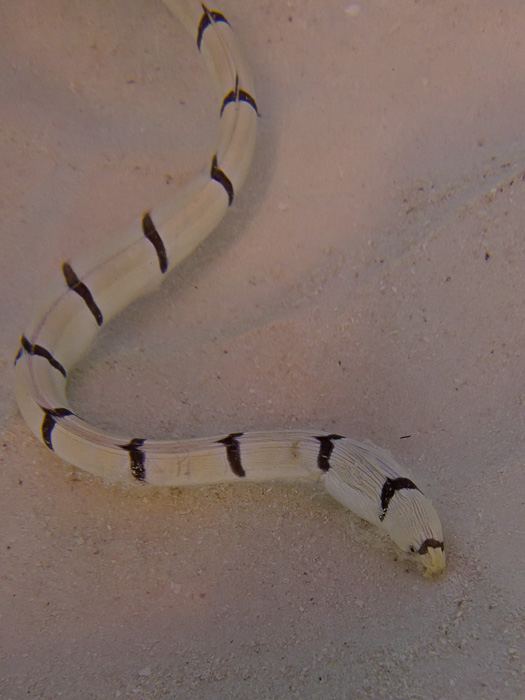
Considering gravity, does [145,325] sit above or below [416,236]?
below

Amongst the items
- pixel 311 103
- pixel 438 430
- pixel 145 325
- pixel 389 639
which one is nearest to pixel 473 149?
pixel 311 103

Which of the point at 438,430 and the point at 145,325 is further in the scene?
the point at 145,325

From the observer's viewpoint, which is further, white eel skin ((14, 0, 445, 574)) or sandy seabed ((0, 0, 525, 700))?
white eel skin ((14, 0, 445, 574))

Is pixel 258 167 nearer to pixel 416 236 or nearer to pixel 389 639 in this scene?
pixel 416 236

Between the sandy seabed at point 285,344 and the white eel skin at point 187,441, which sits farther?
the white eel skin at point 187,441
